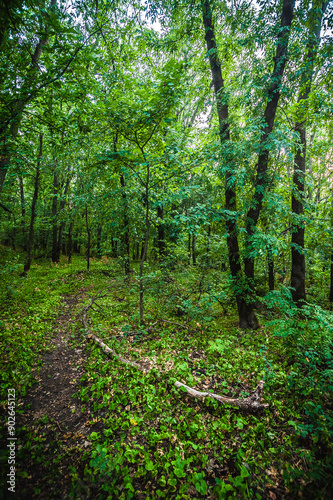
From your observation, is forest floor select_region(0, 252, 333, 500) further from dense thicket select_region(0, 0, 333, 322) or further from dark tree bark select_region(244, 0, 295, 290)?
dark tree bark select_region(244, 0, 295, 290)

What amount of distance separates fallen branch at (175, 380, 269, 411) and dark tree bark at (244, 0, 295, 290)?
2.85m

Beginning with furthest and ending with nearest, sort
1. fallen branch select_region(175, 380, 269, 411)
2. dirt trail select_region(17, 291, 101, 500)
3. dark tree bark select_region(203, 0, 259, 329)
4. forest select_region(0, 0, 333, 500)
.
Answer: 1. dark tree bark select_region(203, 0, 259, 329)
2. fallen branch select_region(175, 380, 269, 411)
3. forest select_region(0, 0, 333, 500)
4. dirt trail select_region(17, 291, 101, 500)

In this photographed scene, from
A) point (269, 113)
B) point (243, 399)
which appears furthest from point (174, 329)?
point (269, 113)

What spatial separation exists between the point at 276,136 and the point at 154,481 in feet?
22.6

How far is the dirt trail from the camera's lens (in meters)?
2.35

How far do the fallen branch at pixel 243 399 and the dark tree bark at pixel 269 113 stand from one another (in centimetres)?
285

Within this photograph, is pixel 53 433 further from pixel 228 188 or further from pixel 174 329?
pixel 228 188

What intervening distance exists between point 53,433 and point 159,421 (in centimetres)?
173

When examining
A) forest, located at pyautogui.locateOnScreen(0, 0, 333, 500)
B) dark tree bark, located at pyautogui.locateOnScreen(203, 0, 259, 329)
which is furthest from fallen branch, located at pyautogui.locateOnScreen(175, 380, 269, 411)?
dark tree bark, located at pyautogui.locateOnScreen(203, 0, 259, 329)

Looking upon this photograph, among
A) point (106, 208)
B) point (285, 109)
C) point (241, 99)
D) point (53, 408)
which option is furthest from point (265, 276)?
point (53, 408)

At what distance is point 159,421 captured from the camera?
10.5 ft

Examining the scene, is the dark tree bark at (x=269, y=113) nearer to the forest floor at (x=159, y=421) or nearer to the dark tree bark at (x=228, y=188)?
the dark tree bark at (x=228, y=188)

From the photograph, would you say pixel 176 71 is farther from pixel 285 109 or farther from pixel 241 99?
pixel 285 109

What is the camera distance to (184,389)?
→ 12.0ft
